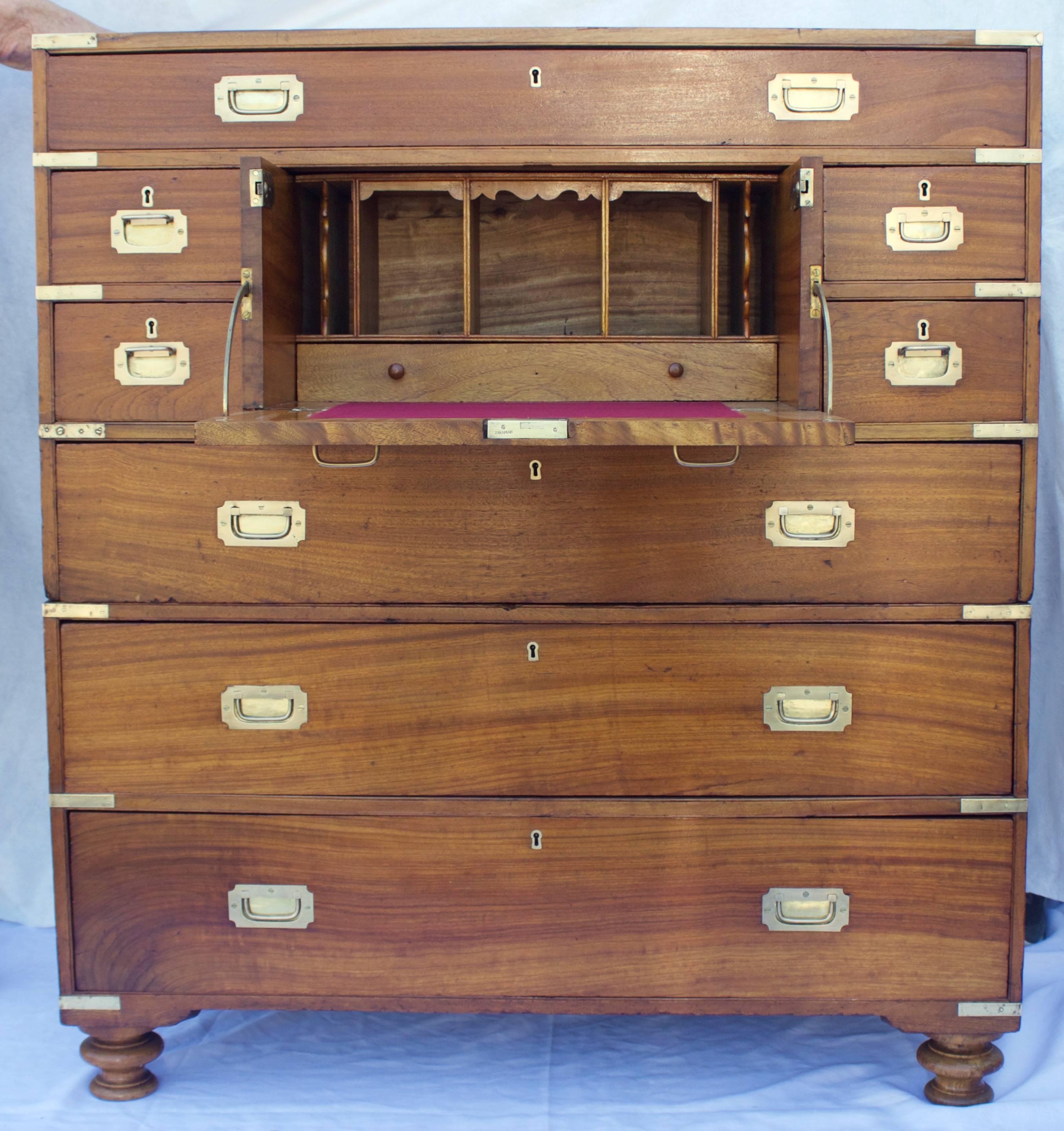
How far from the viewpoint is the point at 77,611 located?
2092 mm

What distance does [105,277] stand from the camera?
6.80 ft

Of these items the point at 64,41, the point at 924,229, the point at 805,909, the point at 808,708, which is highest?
the point at 64,41

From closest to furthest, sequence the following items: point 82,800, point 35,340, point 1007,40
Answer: point 1007,40
point 82,800
point 35,340

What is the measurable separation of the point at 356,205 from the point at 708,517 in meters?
0.86

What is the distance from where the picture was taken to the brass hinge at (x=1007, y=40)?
200cm

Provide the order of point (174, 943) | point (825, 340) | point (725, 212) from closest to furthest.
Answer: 1. point (825, 340)
2. point (174, 943)
3. point (725, 212)

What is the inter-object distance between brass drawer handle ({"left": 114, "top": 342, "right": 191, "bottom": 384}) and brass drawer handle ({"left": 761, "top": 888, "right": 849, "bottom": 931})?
1.38m

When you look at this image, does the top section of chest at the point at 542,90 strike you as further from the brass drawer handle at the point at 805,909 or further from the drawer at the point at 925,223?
the brass drawer handle at the point at 805,909

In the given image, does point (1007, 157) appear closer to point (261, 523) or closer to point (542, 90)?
point (542, 90)

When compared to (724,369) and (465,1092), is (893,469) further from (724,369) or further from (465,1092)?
(465,1092)

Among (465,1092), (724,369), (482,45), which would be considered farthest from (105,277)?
(465,1092)

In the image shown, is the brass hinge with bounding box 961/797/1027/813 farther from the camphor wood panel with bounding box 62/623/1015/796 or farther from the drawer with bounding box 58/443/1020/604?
the drawer with bounding box 58/443/1020/604

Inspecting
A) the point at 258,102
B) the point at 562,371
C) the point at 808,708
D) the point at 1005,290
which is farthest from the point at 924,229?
the point at 258,102

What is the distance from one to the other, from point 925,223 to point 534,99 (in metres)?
0.70
